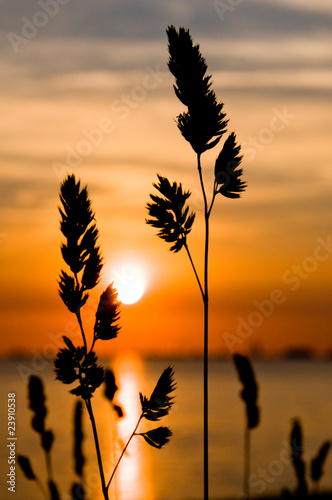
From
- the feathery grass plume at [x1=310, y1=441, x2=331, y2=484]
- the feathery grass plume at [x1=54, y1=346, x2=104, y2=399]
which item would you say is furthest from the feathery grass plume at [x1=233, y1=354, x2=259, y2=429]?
the feathery grass plume at [x1=54, y1=346, x2=104, y2=399]

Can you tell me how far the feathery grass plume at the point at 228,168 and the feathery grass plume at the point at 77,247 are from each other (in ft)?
2.74

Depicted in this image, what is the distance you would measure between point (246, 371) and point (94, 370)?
2.10 m

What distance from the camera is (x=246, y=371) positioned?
589cm

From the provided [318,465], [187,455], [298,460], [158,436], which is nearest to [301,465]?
[298,460]

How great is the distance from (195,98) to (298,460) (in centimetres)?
320

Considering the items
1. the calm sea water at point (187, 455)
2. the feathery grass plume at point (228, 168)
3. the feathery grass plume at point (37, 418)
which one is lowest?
the calm sea water at point (187, 455)

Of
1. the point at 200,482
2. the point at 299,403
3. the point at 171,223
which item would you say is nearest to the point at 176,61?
→ the point at 171,223

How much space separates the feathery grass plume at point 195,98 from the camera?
458 centimetres

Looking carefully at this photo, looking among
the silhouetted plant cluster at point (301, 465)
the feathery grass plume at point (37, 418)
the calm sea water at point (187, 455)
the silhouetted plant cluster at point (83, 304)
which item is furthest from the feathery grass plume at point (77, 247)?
the calm sea water at point (187, 455)

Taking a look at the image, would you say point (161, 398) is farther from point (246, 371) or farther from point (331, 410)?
point (331, 410)

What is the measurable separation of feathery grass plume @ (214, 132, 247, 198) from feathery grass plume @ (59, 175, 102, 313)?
2.74ft

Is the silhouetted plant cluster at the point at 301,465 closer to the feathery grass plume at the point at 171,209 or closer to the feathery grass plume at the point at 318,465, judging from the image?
the feathery grass plume at the point at 318,465

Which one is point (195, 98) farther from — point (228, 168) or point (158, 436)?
point (158, 436)

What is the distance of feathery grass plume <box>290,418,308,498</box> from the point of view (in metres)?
6.15
